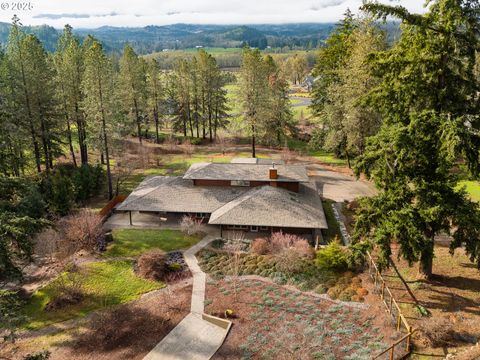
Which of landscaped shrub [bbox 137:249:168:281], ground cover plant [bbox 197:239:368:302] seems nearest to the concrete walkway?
landscaped shrub [bbox 137:249:168:281]

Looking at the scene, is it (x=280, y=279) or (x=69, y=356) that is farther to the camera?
(x=280, y=279)

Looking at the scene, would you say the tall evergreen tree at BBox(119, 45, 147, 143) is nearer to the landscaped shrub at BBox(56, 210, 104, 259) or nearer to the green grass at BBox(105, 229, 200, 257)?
the green grass at BBox(105, 229, 200, 257)

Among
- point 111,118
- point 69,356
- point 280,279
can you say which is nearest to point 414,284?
point 280,279

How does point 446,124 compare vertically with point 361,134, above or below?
above

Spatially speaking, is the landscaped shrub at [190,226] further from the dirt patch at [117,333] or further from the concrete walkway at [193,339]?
the concrete walkway at [193,339]

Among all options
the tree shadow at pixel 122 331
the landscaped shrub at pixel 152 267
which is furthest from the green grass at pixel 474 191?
the tree shadow at pixel 122 331

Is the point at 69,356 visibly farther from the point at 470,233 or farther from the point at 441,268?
the point at 441,268
